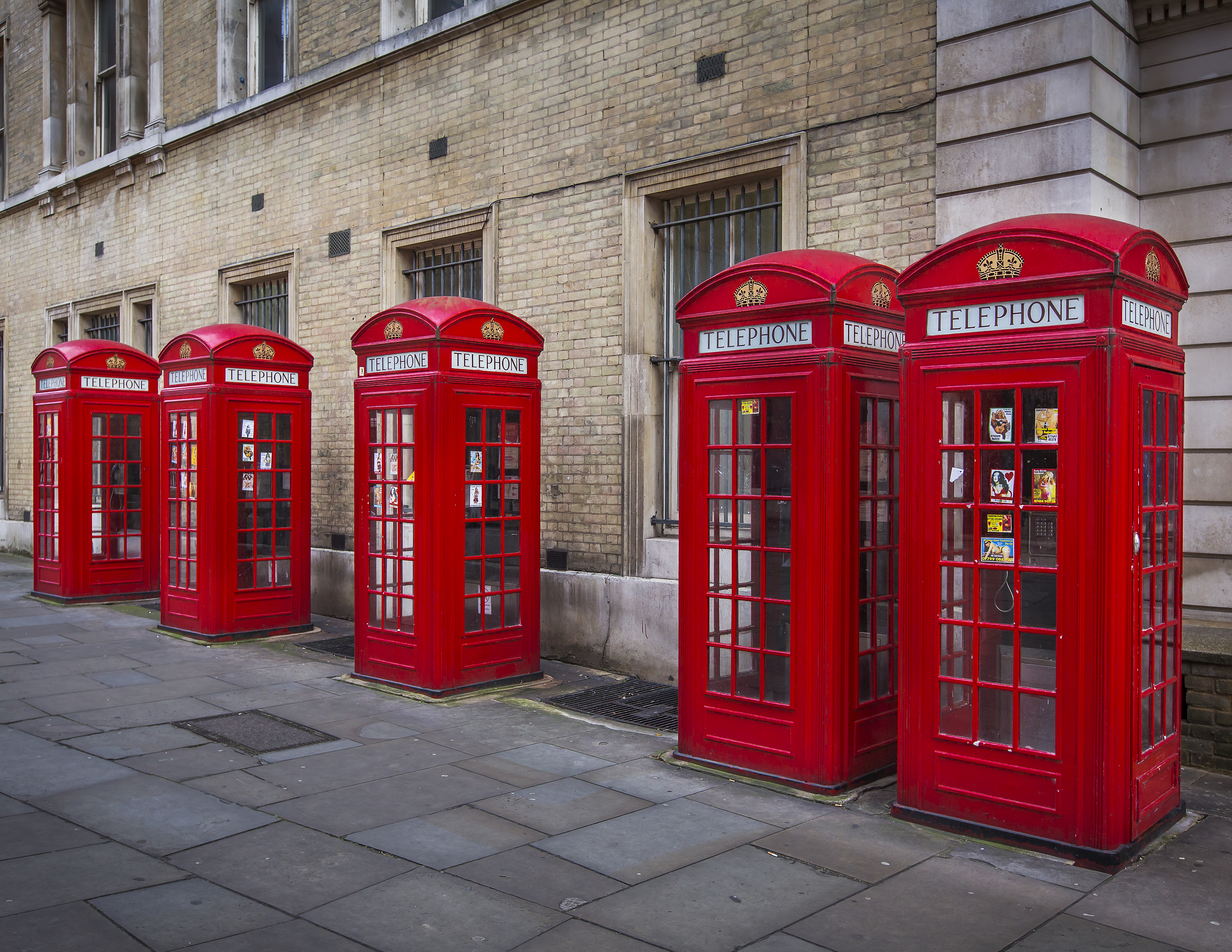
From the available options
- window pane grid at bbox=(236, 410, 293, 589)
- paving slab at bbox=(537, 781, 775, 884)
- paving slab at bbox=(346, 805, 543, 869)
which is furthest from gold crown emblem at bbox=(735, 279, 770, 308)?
window pane grid at bbox=(236, 410, 293, 589)

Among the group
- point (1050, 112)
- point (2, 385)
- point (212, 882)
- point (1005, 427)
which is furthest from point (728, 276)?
point (2, 385)

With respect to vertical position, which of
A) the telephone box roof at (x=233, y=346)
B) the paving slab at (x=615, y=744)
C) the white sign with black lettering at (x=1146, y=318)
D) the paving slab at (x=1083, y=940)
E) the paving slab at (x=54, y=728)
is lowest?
the paving slab at (x=1083, y=940)

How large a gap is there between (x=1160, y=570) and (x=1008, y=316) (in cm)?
150

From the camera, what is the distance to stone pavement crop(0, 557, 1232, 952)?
3.84 m

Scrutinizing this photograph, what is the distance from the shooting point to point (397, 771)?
584cm

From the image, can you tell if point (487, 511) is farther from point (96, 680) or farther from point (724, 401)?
point (96, 680)

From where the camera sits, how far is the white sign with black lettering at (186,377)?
9875 millimetres

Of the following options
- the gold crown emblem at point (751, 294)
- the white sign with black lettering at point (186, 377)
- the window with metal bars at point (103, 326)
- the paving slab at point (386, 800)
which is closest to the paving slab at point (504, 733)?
the paving slab at point (386, 800)

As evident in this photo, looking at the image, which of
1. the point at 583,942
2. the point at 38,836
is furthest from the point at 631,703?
the point at 38,836

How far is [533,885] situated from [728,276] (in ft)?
11.0

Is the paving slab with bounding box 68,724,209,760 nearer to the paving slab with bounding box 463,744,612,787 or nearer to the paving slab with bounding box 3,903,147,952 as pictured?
the paving slab with bounding box 463,744,612,787

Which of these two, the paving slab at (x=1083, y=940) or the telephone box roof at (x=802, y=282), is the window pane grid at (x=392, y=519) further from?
the paving slab at (x=1083, y=940)

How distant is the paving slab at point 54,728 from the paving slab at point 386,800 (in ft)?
6.95

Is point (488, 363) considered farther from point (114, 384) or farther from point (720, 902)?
point (114, 384)
